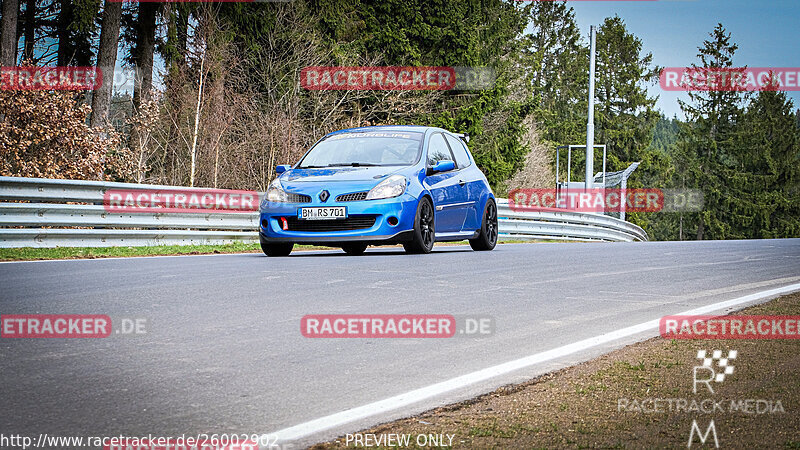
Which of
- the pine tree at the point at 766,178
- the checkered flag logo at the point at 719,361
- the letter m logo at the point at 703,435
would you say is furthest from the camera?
the pine tree at the point at 766,178

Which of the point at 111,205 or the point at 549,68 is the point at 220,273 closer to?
the point at 111,205

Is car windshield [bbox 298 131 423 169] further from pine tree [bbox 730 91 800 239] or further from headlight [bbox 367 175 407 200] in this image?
pine tree [bbox 730 91 800 239]

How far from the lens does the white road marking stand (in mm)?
4086

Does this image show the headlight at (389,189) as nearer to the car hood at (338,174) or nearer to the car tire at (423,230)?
the car hood at (338,174)

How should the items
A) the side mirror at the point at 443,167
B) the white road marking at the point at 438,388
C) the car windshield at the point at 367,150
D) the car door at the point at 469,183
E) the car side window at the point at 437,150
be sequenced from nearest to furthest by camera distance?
the white road marking at the point at 438,388 < the side mirror at the point at 443,167 < the car windshield at the point at 367,150 < the car side window at the point at 437,150 < the car door at the point at 469,183

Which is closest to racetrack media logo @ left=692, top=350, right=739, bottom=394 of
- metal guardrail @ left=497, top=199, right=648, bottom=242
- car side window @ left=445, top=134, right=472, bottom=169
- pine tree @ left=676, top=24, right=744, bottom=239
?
car side window @ left=445, top=134, right=472, bottom=169

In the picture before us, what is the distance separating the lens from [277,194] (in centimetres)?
1264

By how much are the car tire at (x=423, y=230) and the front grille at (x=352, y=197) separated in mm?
828

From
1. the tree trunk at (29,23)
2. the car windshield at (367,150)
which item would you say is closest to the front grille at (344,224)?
the car windshield at (367,150)

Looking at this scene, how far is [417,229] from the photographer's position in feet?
→ 42.1

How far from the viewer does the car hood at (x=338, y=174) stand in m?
12.6

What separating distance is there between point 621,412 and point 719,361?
1.60 m

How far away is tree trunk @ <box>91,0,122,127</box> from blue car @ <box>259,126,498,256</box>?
1518 cm

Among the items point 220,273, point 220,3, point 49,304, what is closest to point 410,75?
point 220,3
